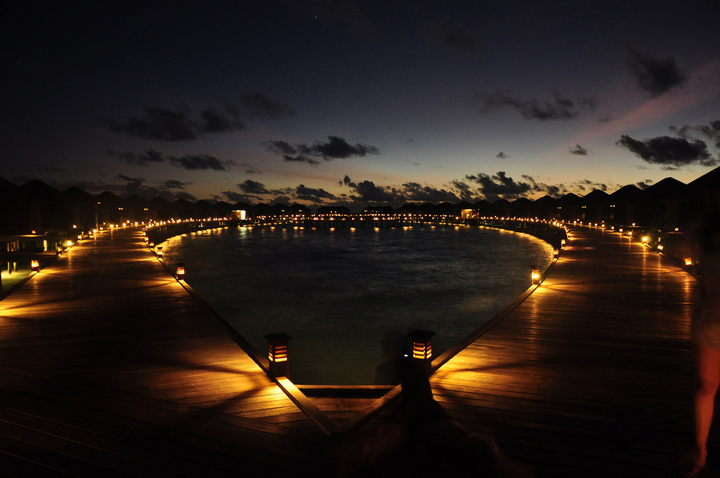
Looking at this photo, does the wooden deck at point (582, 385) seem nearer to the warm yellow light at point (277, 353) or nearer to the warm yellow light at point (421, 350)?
the warm yellow light at point (421, 350)

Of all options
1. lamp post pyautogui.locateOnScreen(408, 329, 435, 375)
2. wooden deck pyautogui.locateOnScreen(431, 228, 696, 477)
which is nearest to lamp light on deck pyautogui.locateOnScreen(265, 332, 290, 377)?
lamp post pyautogui.locateOnScreen(408, 329, 435, 375)

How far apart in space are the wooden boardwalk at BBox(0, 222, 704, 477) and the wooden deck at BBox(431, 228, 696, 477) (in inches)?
0.6

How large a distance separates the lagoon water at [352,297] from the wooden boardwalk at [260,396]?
155 inches

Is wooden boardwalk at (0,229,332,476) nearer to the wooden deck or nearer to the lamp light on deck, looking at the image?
the lamp light on deck

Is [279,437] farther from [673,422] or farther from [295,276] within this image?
[295,276]

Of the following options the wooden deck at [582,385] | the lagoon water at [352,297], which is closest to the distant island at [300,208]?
the wooden deck at [582,385]

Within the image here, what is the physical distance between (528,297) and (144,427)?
294 inches

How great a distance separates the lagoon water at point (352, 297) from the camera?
10562mm

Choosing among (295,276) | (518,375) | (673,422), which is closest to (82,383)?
(518,375)

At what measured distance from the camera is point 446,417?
3148 mm

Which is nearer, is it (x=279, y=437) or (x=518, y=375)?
(x=279, y=437)

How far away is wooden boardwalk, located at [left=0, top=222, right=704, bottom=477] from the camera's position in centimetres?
283

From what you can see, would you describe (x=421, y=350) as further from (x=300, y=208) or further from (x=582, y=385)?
(x=300, y=208)

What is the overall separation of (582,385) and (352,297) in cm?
1386
